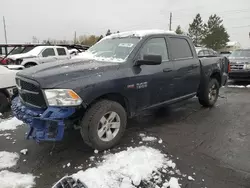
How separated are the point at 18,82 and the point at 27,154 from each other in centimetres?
114

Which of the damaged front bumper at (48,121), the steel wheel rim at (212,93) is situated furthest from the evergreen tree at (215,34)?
the damaged front bumper at (48,121)

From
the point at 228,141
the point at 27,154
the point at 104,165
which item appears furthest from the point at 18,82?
the point at 228,141

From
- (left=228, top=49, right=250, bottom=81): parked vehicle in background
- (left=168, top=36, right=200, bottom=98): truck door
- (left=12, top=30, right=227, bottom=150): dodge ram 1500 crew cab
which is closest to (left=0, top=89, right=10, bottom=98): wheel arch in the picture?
(left=12, top=30, right=227, bottom=150): dodge ram 1500 crew cab

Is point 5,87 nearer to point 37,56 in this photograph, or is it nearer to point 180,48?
point 180,48

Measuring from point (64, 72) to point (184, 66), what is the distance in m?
2.63

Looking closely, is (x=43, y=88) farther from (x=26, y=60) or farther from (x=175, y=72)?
(x=26, y=60)

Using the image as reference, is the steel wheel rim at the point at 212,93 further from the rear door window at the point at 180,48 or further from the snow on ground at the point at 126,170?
the snow on ground at the point at 126,170

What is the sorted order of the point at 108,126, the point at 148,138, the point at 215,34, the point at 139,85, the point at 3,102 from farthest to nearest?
the point at 215,34 < the point at 3,102 < the point at 148,138 < the point at 139,85 < the point at 108,126

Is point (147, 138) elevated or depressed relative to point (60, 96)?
depressed

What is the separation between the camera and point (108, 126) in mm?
3385

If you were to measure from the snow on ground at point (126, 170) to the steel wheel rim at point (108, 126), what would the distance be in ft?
0.99

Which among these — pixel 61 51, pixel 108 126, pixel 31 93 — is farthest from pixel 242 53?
pixel 31 93

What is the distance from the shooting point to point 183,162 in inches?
122

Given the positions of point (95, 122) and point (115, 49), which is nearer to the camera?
point (95, 122)
